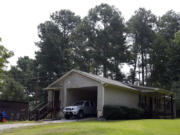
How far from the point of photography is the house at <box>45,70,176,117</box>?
21.4 metres

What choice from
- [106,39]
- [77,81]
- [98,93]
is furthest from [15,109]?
[106,39]

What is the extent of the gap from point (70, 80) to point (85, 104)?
3243 millimetres

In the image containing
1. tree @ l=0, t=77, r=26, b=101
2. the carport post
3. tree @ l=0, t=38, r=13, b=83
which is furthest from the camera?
tree @ l=0, t=77, r=26, b=101

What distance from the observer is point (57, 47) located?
143 feet

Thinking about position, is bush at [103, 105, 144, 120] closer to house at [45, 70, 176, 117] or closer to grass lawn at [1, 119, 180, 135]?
house at [45, 70, 176, 117]

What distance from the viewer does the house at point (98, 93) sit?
21.4 meters

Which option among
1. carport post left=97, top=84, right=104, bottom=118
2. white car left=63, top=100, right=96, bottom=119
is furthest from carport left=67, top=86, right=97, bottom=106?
carport post left=97, top=84, right=104, bottom=118

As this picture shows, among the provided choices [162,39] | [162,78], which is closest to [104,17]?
[162,39]

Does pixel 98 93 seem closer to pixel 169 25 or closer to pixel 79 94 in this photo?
pixel 79 94

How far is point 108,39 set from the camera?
4206cm

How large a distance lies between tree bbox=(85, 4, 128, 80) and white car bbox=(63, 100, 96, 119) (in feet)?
62.4

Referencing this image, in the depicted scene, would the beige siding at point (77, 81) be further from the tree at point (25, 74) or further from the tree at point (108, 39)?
the tree at point (25, 74)

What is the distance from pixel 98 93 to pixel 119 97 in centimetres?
344

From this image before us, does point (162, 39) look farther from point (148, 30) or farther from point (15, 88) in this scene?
point (15, 88)
